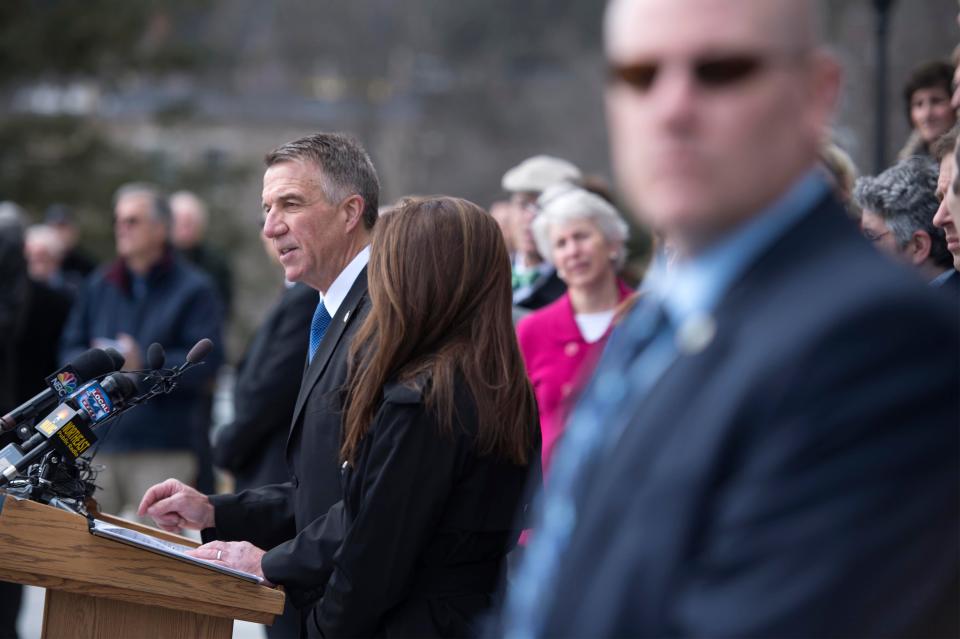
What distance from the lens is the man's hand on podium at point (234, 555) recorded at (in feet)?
10.8

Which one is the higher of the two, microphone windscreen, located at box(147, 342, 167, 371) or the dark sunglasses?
microphone windscreen, located at box(147, 342, 167, 371)

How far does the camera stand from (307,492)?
3.44 m

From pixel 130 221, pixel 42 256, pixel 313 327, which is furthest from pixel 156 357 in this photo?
pixel 42 256

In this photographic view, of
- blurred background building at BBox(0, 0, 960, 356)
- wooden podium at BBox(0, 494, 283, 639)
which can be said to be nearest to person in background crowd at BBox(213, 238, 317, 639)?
wooden podium at BBox(0, 494, 283, 639)

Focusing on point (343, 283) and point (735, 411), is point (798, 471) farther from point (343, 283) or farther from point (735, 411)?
point (343, 283)

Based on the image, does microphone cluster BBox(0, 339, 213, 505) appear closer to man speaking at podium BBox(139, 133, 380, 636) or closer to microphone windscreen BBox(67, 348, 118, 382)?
microphone windscreen BBox(67, 348, 118, 382)

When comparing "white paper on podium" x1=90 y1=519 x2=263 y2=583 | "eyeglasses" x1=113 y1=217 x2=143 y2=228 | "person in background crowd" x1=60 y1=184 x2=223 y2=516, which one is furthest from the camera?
"eyeglasses" x1=113 y1=217 x2=143 y2=228

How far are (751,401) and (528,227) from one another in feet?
18.0

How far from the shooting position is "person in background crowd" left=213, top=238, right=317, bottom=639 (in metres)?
5.04

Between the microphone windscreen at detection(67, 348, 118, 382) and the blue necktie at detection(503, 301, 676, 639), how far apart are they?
2213 mm

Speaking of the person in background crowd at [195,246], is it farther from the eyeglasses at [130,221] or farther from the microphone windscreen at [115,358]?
the microphone windscreen at [115,358]

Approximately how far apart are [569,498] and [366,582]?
5.00 ft

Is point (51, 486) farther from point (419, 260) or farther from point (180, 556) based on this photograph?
point (419, 260)

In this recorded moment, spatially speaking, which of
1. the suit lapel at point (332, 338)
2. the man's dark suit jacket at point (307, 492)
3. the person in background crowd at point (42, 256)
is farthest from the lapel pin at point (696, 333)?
the person in background crowd at point (42, 256)
